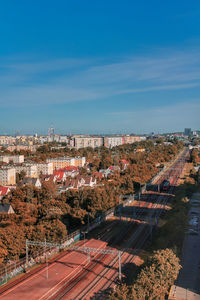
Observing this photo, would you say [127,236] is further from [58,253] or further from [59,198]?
[59,198]

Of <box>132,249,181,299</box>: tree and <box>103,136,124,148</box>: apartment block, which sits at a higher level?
<box>103,136,124,148</box>: apartment block

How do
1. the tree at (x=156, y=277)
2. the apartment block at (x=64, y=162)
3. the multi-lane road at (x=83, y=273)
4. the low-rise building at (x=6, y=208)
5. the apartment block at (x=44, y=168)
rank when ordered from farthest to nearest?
1. the apartment block at (x=64, y=162)
2. the apartment block at (x=44, y=168)
3. the low-rise building at (x=6, y=208)
4. the multi-lane road at (x=83, y=273)
5. the tree at (x=156, y=277)

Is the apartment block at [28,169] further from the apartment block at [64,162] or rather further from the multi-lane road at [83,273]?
the multi-lane road at [83,273]

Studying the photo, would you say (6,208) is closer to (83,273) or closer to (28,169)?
(83,273)

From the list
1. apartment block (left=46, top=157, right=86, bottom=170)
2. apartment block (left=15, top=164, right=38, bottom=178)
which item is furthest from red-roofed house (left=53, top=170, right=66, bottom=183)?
apartment block (left=46, top=157, right=86, bottom=170)

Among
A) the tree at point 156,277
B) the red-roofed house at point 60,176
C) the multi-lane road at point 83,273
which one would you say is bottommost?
the multi-lane road at point 83,273

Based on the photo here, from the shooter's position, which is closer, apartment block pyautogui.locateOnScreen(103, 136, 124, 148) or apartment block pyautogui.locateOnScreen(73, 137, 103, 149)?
apartment block pyautogui.locateOnScreen(73, 137, 103, 149)

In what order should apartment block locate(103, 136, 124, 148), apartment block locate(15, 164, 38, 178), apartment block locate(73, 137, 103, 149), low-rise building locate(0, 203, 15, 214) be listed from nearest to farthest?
low-rise building locate(0, 203, 15, 214)
apartment block locate(15, 164, 38, 178)
apartment block locate(73, 137, 103, 149)
apartment block locate(103, 136, 124, 148)

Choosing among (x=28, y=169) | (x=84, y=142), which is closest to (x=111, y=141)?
(x=84, y=142)

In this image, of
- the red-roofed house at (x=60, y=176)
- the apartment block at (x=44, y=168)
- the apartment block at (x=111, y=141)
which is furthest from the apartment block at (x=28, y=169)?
the apartment block at (x=111, y=141)

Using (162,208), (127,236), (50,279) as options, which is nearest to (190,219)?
(162,208)

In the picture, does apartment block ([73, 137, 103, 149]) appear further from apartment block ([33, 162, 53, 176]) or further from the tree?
the tree
